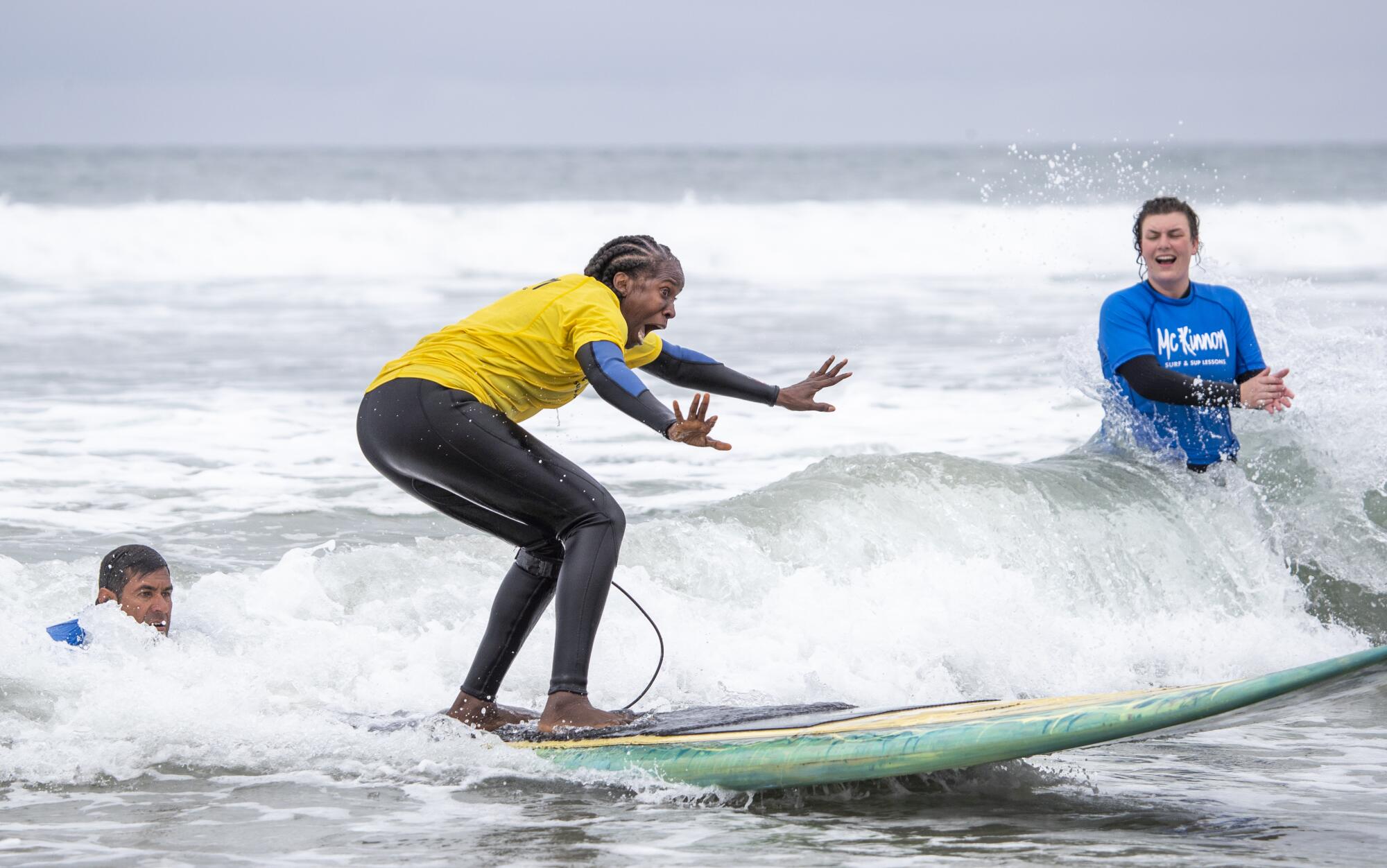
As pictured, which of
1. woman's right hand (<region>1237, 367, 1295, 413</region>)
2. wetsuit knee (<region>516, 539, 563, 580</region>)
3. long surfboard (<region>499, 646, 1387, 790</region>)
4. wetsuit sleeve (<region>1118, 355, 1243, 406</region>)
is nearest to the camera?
long surfboard (<region>499, 646, 1387, 790</region>)

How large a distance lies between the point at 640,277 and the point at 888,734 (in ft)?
4.63

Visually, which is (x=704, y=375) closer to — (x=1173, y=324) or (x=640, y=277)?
(x=640, y=277)

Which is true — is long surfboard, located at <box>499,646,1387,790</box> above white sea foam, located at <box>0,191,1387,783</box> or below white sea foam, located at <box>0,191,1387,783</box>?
below

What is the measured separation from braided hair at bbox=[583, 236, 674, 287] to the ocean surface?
1.38 metres

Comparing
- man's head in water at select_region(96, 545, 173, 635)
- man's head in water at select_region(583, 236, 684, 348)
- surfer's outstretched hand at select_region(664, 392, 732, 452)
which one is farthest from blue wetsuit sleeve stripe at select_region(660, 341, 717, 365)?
man's head in water at select_region(96, 545, 173, 635)

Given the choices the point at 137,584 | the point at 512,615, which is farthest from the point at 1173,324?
the point at 137,584

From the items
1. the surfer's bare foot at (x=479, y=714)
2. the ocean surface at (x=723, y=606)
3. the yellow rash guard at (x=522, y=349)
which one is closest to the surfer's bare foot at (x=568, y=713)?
the ocean surface at (x=723, y=606)

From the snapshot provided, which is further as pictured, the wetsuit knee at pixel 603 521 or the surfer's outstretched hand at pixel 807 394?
the surfer's outstretched hand at pixel 807 394

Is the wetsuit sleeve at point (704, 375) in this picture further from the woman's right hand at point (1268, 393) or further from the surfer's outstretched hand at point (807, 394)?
the woman's right hand at point (1268, 393)

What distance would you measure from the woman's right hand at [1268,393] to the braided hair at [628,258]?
2308 mm

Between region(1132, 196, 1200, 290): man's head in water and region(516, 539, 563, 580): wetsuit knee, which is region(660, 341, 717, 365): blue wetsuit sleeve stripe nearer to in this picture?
region(516, 539, 563, 580): wetsuit knee

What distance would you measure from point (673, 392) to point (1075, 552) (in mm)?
5519

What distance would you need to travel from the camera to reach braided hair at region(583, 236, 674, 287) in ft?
13.9

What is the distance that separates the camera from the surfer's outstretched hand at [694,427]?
388 centimetres
